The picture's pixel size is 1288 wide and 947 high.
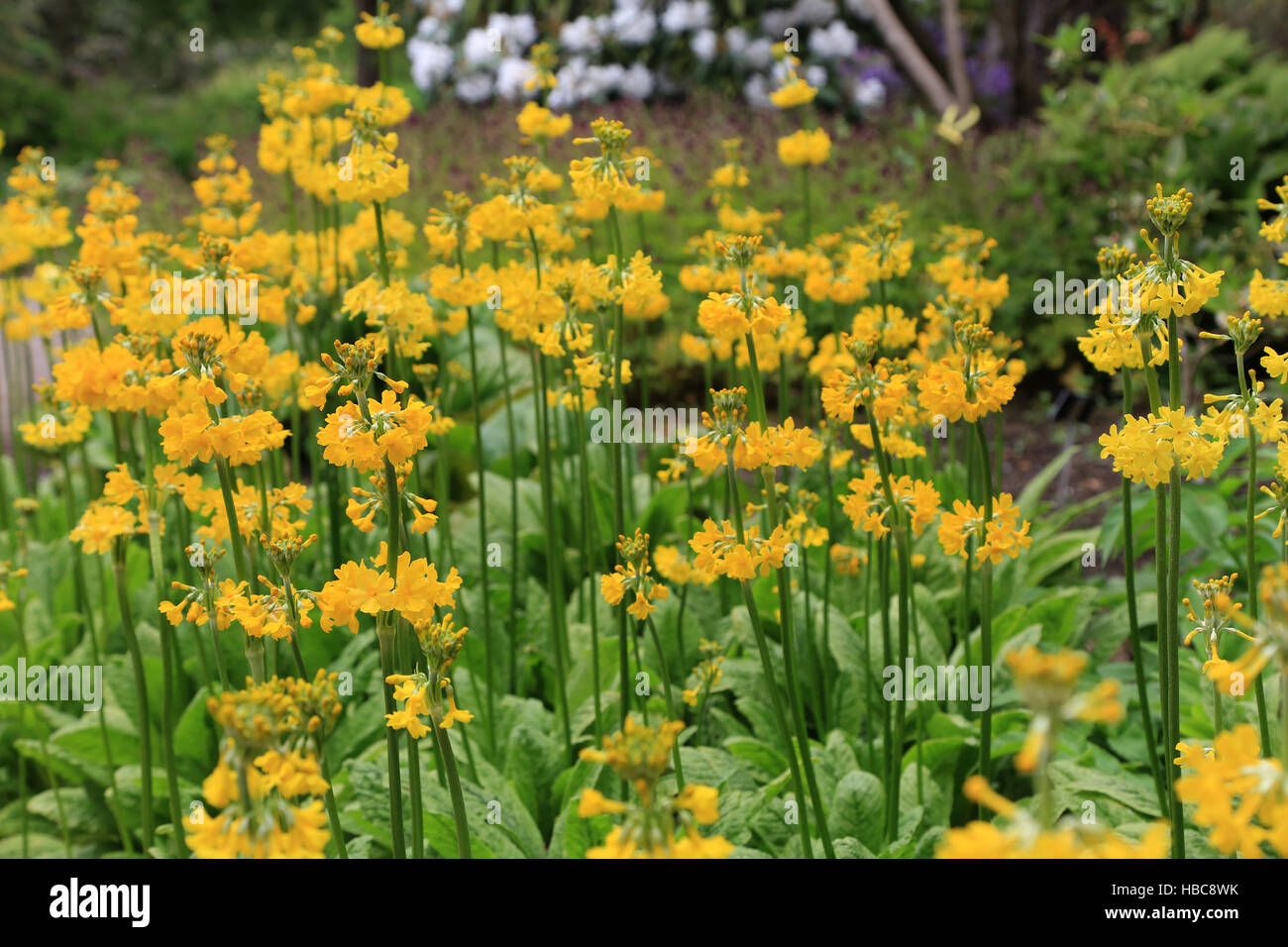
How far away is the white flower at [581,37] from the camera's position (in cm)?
1194

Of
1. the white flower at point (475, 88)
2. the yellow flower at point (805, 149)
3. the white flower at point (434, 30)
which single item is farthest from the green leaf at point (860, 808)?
the white flower at point (434, 30)


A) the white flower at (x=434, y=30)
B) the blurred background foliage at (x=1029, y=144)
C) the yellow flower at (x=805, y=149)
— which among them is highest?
the white flower at (x=434, y=30)

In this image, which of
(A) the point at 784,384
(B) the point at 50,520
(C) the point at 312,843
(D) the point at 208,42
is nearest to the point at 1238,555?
(A) the point at 784,384

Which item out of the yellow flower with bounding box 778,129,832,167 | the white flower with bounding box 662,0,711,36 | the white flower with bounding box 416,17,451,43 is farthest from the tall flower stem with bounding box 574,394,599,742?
the white flower with bounding box 416,17,451,43

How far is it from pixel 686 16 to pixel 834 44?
1606 millimetres

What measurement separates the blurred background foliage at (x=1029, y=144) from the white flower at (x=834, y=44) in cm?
59

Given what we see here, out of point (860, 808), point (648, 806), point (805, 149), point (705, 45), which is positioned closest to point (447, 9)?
point (705, 45)

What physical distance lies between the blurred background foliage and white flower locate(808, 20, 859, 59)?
1.94ft

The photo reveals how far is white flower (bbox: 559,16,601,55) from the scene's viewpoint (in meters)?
11.9

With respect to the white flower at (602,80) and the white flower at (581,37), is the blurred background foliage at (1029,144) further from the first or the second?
the white flower at (581,37)
